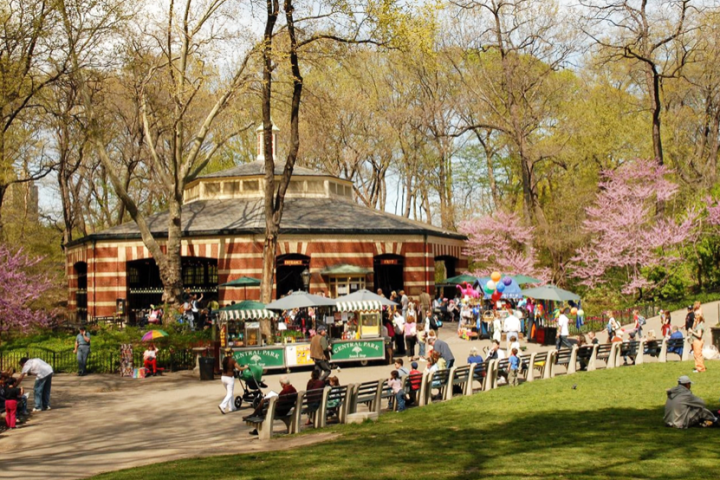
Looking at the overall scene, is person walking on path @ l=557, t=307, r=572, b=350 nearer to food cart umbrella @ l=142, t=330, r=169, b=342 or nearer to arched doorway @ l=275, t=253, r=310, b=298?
food cart umbrella @ l=142, t=330, r=169, b=342

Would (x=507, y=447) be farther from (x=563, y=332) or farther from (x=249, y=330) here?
(x=249, y=330)

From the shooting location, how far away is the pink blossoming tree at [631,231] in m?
41.6

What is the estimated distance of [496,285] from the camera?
3291 centimetres

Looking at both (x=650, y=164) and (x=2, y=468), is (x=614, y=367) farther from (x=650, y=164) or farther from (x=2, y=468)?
(x=650, y=164)

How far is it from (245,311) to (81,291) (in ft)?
63.3

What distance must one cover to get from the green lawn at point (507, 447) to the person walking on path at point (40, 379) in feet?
25.8

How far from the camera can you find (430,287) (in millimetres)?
41250

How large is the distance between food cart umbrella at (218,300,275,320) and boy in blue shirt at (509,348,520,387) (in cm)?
930

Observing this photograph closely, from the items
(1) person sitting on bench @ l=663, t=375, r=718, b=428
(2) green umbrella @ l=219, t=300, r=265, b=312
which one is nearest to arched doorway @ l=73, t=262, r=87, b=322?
(2) green umbrella @ l=219, t=300, r=265, b=312

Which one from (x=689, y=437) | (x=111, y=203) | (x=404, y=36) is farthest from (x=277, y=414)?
(x=111, y=203)

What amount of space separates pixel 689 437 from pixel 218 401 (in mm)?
11482

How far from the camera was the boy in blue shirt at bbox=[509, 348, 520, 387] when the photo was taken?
21094 millimetres

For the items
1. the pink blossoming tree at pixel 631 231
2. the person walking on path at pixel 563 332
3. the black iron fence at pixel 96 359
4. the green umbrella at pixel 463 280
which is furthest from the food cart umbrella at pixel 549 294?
the black iron fence at pixel 96 359

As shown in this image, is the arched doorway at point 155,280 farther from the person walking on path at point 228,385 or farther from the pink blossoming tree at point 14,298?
the person walking on path at point 228,385
